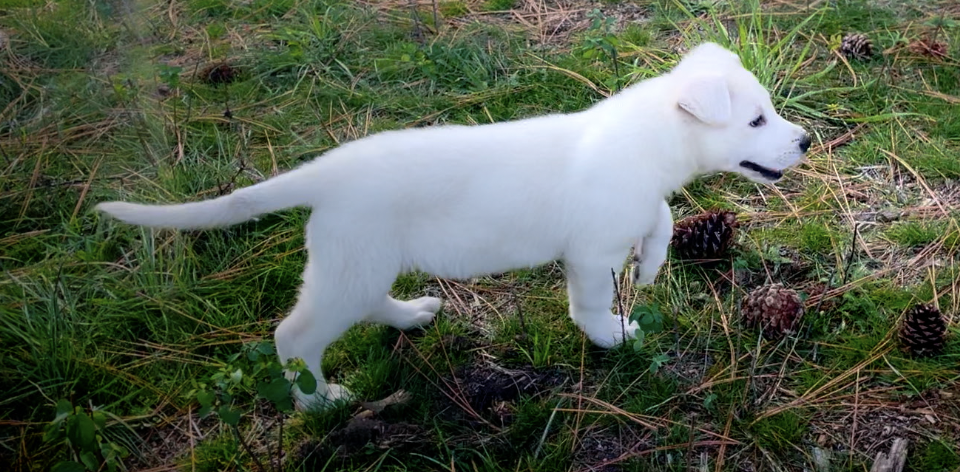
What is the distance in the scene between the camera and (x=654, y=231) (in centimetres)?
284

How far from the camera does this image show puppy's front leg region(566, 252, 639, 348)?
8.64 ft

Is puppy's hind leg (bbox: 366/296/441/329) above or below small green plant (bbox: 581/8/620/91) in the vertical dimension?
below

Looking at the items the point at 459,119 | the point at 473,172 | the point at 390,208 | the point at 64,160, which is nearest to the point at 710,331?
the point at 473,172

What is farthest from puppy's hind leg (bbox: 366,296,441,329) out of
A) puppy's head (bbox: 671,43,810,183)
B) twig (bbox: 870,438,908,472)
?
twig (bbox: 870,438,908,472)

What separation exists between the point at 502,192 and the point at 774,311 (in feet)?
3.68

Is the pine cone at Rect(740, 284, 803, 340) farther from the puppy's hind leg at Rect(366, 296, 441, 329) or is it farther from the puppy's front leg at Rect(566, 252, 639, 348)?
the puppy's hind leg at Rect(366, 296, 441, 329)

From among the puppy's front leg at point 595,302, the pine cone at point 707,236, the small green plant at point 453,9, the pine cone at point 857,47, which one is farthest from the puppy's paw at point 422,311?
the pine cone at point 857,47

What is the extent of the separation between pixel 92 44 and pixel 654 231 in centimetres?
273

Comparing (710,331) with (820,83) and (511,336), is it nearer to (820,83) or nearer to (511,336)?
(511,336)

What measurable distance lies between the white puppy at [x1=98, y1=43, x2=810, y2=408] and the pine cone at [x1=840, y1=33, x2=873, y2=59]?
6.37 feet

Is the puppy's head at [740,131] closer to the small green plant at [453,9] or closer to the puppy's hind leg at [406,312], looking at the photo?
the puppy's hind leg at [406,312]

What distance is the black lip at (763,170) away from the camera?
269 cm

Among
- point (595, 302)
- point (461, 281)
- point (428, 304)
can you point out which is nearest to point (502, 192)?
point (595, 302)

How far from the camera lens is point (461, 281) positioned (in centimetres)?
327
